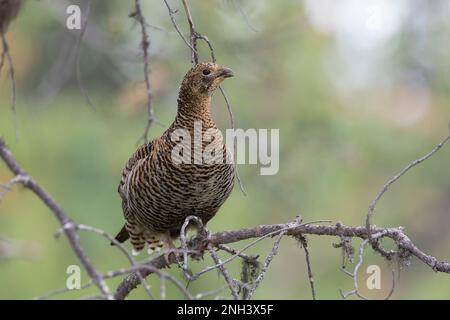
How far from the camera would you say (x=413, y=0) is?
40.4 feet

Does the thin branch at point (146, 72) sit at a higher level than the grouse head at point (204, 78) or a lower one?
lower

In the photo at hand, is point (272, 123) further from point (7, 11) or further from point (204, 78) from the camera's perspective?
point (7, 11)

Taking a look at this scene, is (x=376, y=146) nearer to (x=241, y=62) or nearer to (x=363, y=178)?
(x=363, y=178)

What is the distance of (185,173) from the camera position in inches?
163

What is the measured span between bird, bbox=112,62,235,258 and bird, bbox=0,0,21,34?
1.07 meters

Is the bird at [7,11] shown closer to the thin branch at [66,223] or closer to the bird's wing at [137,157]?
the thin branch at [66,223]

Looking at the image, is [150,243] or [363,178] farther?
[363,178]

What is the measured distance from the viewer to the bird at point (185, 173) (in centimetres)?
414

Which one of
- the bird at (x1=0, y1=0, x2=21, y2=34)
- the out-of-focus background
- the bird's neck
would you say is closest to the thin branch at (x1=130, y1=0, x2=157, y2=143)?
the bird at (x1=0, y1=0, x2=21, y2=34)

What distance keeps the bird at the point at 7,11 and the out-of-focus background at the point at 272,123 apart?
129 inches

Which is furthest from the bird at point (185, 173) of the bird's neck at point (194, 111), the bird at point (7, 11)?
the bird at point (7, 11)

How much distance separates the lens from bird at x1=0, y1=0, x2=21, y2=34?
332cm

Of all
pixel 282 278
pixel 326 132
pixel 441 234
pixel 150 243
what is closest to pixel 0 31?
pixel 150 243
